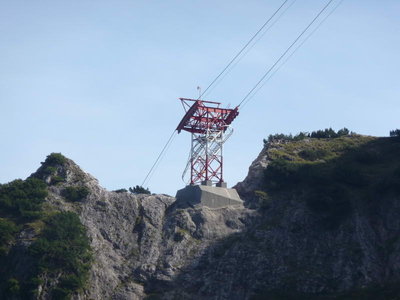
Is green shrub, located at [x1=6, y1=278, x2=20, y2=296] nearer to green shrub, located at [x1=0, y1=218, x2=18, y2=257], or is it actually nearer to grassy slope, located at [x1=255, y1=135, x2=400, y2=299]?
green shrub, located at [x1=0, y1=218, x2=18, y2=257]

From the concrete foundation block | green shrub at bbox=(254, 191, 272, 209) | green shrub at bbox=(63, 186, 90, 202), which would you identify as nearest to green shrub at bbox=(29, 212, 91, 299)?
green shrub at bbox=(63, 186, 90, 202)

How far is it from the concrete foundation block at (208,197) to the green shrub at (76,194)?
36.4 ft

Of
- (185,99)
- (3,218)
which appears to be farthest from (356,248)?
(3,218)

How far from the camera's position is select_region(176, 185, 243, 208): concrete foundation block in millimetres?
72312

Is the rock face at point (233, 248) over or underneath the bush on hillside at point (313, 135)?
underneath

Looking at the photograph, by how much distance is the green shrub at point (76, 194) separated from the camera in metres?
69.6

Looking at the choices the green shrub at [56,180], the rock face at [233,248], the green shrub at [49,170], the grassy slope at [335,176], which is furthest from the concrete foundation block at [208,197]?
the green shrub at [49,170]

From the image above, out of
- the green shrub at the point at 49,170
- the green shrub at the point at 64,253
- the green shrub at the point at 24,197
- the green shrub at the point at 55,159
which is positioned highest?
the green shrub at the point at 55,159

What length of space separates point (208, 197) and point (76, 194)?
15158 millimetres

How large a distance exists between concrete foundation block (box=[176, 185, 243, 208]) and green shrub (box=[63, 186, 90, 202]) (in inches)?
437

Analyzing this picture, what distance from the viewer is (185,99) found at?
77.3 meters

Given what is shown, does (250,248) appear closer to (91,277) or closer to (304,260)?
(304,260)

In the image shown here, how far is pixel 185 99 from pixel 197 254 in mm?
21221

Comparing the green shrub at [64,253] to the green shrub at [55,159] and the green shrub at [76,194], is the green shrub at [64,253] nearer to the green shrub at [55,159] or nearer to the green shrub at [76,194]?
the green shrub at [76,194]
